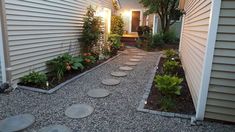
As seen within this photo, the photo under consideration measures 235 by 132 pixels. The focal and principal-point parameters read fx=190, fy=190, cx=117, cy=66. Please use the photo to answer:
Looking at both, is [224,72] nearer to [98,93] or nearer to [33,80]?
[98,93]

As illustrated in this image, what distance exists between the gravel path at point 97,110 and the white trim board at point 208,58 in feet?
0.90

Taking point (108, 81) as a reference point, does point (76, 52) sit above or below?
above

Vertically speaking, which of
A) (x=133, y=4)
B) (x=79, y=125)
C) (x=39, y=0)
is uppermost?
(x=133, y=4)

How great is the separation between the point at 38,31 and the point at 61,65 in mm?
1089

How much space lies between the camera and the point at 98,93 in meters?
4.18

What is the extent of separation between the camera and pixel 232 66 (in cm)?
282

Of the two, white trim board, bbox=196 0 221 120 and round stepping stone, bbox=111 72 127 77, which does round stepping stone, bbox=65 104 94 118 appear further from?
round stepping stone, bbox=111 72 127 77

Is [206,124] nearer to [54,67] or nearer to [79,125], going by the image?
[79,125]

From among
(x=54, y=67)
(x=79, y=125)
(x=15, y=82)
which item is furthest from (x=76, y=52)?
(x=79, y=125)

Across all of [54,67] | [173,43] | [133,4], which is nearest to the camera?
[54,67]

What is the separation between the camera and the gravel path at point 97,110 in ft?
9.38

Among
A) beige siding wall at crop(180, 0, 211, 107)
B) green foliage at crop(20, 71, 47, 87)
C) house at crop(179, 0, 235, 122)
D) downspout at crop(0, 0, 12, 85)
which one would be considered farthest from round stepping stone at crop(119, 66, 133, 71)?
house at crop(179, 0, 235, 122)

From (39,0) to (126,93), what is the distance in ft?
10.4

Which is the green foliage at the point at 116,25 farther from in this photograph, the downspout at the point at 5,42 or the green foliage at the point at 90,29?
the downspout at the point at 5,42
